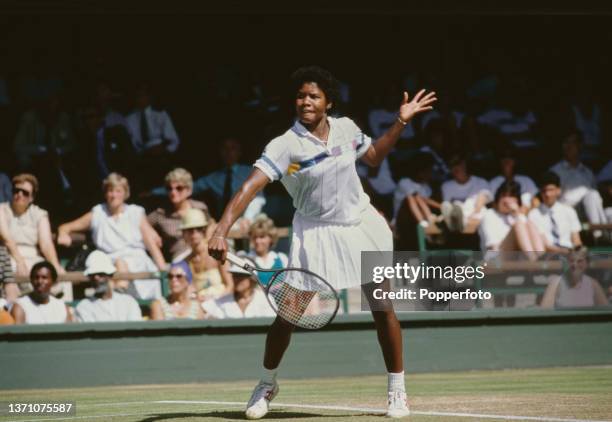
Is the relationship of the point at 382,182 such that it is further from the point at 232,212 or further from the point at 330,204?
the point at 232,212

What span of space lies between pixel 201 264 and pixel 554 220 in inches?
136

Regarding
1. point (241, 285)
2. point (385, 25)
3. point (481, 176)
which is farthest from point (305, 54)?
point (241, 285)

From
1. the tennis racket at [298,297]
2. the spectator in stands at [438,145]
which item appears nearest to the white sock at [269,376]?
the tennis racket at [298,297]

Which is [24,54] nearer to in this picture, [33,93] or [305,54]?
[33,93]

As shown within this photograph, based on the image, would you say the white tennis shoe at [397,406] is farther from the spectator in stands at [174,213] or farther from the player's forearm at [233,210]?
the spectator in stands at [174,213]

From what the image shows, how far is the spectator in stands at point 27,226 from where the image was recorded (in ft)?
38.3

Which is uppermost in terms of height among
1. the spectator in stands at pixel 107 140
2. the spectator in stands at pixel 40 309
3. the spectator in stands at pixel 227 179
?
the spectator in stands at pixel 107 140

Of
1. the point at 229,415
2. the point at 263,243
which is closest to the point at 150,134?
the point at 263,243

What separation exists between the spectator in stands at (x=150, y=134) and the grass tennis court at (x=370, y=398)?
2.77 meters

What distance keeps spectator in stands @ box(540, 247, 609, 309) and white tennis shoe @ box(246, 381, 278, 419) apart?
5.68m

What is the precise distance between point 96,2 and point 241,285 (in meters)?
3.11

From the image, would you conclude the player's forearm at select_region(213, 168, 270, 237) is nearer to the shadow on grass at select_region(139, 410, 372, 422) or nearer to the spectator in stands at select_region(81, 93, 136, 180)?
the shadow on grass at select_region(139, 410, 372, 422)

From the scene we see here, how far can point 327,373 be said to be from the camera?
11859mm

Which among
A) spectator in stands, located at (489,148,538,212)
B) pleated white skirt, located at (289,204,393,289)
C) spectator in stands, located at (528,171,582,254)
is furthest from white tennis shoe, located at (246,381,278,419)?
spectator in stands, located at (489,148,538,212)
